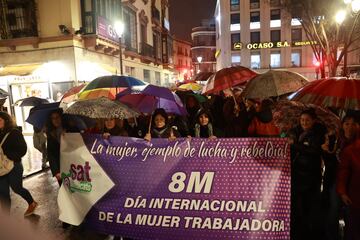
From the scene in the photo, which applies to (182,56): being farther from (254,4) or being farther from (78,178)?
(78,178)

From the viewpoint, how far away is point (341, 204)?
4.19m

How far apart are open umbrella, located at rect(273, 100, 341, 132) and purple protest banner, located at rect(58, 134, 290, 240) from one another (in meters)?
1.36

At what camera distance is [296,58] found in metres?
50.4

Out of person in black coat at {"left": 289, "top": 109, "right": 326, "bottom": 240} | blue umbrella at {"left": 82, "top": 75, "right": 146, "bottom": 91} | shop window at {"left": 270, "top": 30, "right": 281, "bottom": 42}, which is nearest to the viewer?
person in black coat at {"left": 289, "top": 109, "right": 326, "bottom": 240}

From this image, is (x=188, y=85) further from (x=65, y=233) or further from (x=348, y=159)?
(x=348, y=159)

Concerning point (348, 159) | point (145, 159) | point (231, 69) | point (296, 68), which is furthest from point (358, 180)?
point (296, 68)

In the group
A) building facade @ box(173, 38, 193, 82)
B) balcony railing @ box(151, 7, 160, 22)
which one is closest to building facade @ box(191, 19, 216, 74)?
building facade @ box(173, 38, 193, 82)

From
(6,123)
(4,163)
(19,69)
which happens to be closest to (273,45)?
(19,69)

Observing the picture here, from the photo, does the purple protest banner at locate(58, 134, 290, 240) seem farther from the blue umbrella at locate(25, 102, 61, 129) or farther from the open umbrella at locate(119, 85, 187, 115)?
the open umbrella at locate(119, 85, 187, 115)

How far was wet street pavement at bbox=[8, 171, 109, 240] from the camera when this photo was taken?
5.06 m

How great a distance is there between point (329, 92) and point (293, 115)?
1.73 m

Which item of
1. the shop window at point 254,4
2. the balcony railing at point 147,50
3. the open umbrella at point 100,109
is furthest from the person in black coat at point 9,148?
the shop window at point 254,4

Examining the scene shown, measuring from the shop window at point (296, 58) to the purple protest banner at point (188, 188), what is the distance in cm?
5009

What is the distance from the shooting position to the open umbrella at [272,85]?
19.3ft
